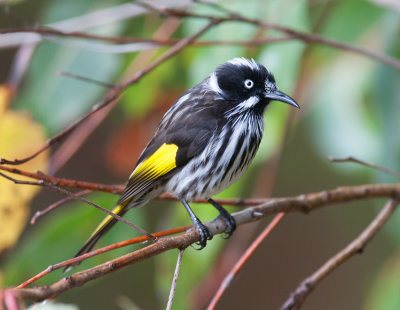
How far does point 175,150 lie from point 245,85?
1.36ft

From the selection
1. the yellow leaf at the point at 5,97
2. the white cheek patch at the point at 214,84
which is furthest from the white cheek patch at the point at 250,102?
the yellow leaf at the point at 5,97

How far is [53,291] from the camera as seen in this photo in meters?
1.39

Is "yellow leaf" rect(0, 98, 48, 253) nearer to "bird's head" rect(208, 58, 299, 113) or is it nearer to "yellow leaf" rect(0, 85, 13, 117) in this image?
"yellow leaf" rect(0, 85, 13, 117)

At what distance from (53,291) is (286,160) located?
186 inches

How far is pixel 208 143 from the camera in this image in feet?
8.66

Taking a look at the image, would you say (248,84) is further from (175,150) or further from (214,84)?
(175,150)

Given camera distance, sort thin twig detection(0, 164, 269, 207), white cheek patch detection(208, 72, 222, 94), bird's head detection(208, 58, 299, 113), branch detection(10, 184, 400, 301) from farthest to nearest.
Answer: white cheek patch detection(208, 72, 222, 94)
bird's head detection(208, 58, 299, 113)
thin twig detection(0, 164, 269, 207)
branch detection(10, 184, 400, 301)

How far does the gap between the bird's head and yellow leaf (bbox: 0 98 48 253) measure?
0.80m

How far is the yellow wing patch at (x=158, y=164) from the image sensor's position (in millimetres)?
2633

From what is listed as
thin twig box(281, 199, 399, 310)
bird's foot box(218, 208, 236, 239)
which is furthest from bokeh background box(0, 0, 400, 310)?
thin twig box(281, 199, 399, 310)

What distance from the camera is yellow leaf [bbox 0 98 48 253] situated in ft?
8.40

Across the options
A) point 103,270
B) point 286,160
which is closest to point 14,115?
point 103,270

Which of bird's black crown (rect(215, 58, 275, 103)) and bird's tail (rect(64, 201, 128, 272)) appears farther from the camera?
bird's black crown (rect(215, 58, 275, 103))

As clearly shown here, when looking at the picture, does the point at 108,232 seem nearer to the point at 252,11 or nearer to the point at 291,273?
the point at 252,11
